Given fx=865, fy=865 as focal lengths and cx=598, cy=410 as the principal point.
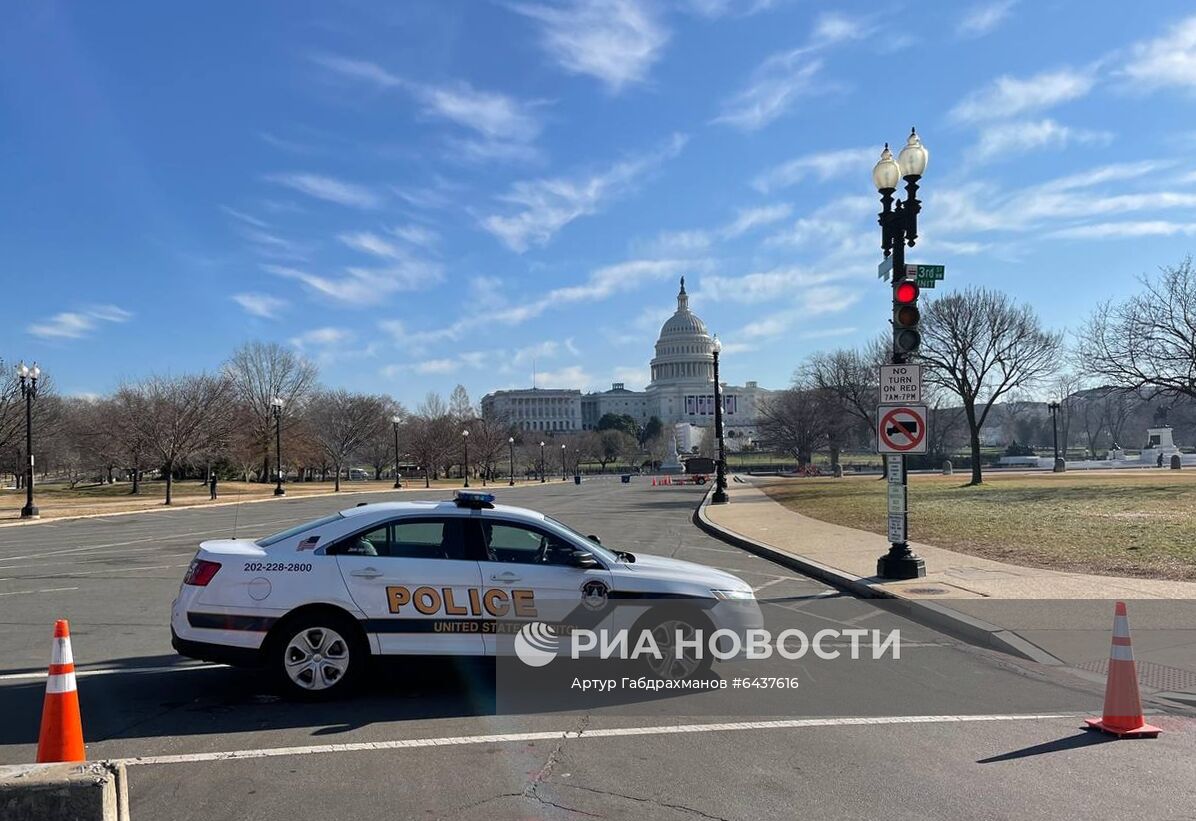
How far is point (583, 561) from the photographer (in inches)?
276

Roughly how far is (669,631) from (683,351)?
171 metres

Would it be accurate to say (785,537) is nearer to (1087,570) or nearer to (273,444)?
(1087,570)

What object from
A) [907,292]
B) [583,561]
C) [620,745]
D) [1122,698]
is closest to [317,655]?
[583,561]

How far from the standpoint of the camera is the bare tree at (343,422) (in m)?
83.8

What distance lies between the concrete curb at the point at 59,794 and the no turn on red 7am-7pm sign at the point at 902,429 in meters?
11.0

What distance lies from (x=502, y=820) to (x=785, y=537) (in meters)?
16.2

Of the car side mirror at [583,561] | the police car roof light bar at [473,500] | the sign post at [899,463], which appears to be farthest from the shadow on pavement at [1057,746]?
the sign post at [899,463]

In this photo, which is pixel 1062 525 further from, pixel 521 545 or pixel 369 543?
pixel 369 543

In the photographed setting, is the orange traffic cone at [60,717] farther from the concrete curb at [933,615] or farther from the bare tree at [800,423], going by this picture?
the bare tree at [800,423]

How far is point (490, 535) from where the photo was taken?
278 inches

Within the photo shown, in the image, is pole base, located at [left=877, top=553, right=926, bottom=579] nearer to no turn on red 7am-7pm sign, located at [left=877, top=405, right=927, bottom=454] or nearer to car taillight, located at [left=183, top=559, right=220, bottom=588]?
no turn on red 7am-7pm sign, located at [left=877, top=405, right=927, bottom=454]

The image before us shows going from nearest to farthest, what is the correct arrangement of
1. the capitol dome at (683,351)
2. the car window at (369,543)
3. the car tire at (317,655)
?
1. the car tire at (317,655)
2. the car window at (369,543)
3. the capitol dome at (683,351)

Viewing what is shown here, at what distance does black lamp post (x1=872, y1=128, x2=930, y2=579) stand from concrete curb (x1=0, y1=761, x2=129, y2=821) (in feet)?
36.4

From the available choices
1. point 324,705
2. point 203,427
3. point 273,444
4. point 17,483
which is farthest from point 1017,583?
point 17,483
